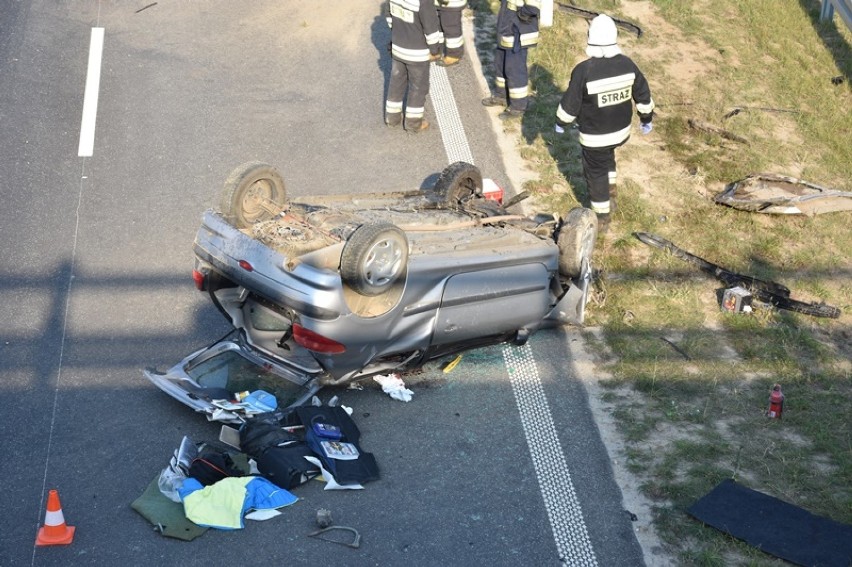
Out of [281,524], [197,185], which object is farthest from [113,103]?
[281,524]

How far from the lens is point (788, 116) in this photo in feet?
37.6

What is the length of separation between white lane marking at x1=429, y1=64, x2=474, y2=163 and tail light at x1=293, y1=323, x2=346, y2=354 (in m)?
4.26

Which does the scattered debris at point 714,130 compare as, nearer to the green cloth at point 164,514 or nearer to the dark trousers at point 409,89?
the dark trousers at point 409,89

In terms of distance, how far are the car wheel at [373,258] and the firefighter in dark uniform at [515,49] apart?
15.8 ft

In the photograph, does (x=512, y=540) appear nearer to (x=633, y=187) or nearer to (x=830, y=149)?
(x=633, y=187)

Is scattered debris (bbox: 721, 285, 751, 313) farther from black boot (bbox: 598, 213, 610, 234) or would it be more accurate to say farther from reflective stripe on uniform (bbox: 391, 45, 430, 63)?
reflective stripe on uniform (bbox: 391, 45, 430, 63)

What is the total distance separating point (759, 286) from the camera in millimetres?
8453

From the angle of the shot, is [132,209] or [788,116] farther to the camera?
[788,116]

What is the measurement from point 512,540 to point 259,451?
1560 millimetres

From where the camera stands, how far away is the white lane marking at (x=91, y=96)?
10109 mm

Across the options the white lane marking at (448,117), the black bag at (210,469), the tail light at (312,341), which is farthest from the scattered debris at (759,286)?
the black bag at (210,469)

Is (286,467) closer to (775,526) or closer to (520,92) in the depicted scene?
(775,526)

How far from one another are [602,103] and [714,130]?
8.13ft

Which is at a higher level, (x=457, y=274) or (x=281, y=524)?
(x=457, y=274)
